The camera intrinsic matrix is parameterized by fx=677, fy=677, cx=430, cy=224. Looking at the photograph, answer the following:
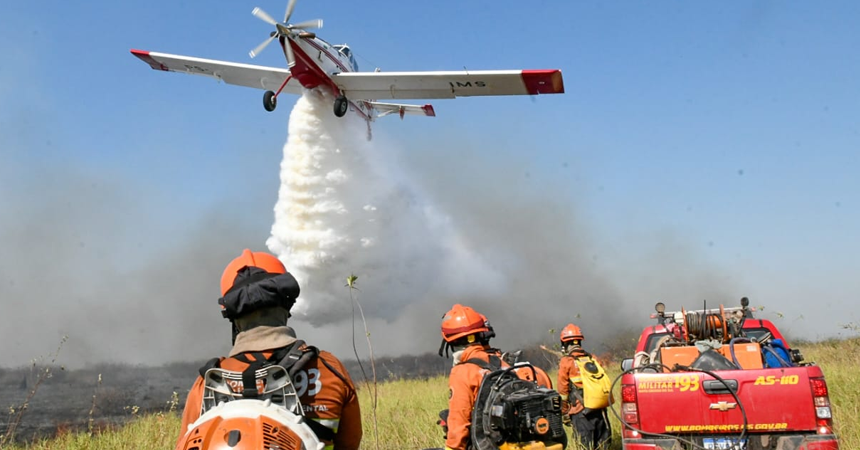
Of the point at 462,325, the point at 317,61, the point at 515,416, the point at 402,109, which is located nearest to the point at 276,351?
the point at 515,416

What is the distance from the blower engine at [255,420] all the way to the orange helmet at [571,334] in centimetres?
761

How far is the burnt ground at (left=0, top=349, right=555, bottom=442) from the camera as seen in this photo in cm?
1847

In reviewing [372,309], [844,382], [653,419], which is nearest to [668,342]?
[653,419]

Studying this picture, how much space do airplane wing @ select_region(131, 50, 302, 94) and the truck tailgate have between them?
18.2 metres

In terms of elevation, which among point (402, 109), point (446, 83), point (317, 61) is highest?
point (402, 109)

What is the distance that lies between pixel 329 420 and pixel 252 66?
21145mm

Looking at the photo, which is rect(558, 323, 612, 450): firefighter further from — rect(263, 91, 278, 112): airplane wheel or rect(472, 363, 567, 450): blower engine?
rect(263, 91, 278, 112): airplane wheel

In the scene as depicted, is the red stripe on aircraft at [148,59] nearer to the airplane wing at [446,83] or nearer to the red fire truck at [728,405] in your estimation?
the airplane wing at [446,83]

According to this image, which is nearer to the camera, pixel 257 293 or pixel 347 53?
pixel 257 293

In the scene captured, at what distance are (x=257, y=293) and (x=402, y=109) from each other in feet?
79.9

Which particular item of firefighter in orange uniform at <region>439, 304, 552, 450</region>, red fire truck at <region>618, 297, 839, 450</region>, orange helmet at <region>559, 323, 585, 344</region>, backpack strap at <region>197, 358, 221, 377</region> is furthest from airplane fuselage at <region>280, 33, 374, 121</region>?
backpack strap at <region>197, 358, 221, 377</region>

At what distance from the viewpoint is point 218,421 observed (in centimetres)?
204

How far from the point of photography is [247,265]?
2.67m

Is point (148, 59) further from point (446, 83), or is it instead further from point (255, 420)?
point (255, 420)
